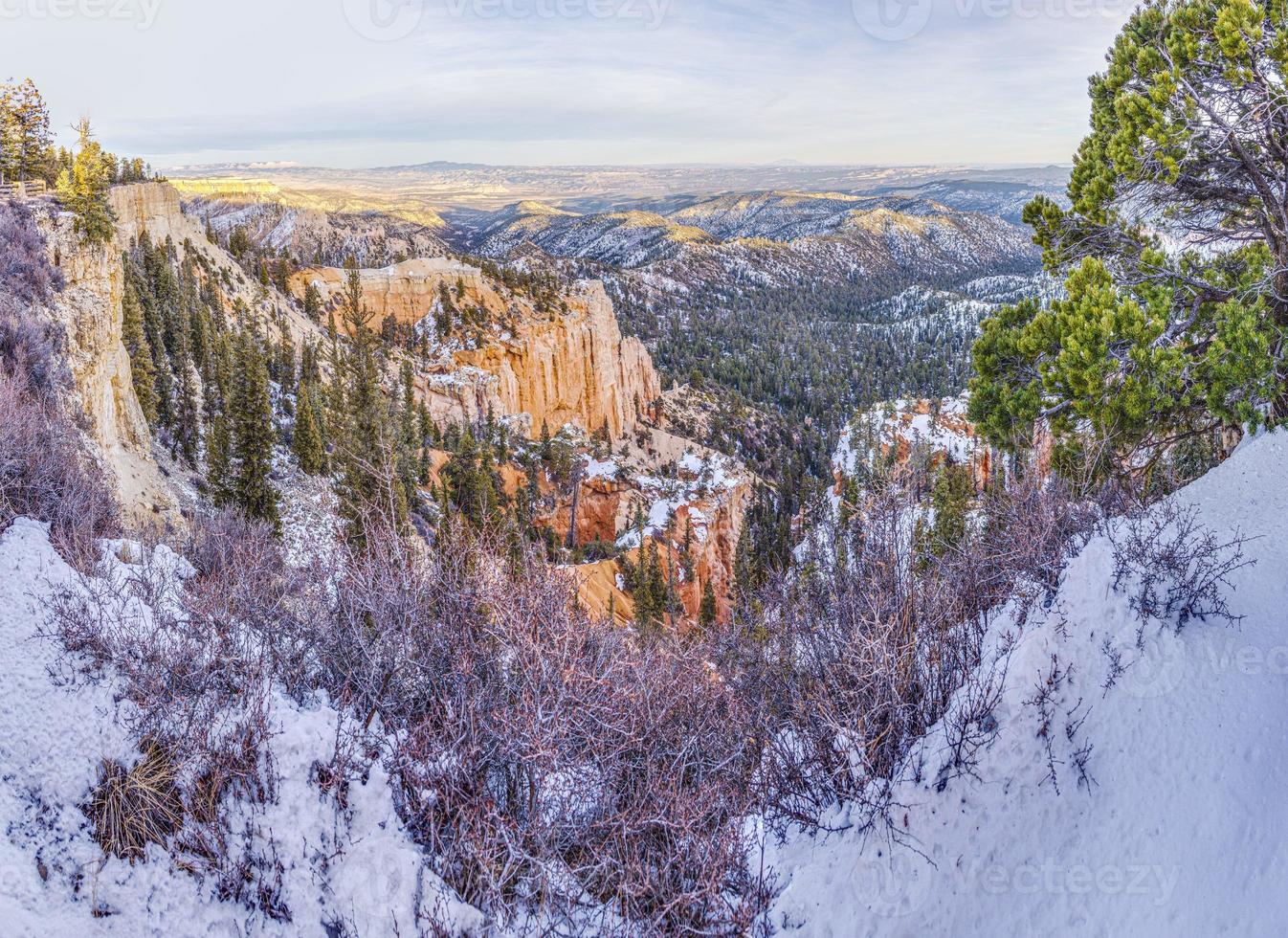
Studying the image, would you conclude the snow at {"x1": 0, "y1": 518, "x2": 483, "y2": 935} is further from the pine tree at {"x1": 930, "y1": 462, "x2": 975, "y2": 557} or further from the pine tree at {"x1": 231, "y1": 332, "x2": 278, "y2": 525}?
the pine tree at {"x1": 231, "y1": 332, "x2": 278, "y2": 525}

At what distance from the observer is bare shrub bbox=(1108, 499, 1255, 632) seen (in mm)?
6820

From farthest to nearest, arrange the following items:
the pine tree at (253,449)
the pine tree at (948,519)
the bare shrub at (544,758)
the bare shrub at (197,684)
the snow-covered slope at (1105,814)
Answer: the pine tree at (253,449)
the pine tree at (948,519)
the bare shrub at (544,758)
the bare shrub at (197,684)
the snow-covered slope at (1105,814)

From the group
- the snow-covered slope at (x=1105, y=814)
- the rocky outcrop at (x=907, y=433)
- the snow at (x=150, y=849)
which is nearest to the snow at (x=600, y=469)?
the rocky outcrop at (x=907, y=433)

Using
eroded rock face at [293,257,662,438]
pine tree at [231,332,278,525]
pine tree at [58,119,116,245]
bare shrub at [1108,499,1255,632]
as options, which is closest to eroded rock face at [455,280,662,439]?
eroded rock face at [293,257,662,438]

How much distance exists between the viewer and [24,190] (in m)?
24.4

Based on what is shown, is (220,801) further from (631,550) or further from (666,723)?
(631,550)

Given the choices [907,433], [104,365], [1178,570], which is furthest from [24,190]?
[907,433]

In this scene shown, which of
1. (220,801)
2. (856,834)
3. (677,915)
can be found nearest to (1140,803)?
(856,834)

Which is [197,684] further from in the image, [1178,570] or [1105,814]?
[1178,570]

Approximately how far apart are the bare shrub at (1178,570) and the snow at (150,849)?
6.81 metres

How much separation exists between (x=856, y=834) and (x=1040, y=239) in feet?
33.7

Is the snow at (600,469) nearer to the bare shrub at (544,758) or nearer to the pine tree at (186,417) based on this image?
the pine tree at (186,417)

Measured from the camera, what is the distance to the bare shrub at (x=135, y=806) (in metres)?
5.02

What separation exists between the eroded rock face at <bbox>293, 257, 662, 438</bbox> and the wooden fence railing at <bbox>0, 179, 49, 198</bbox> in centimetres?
2575
